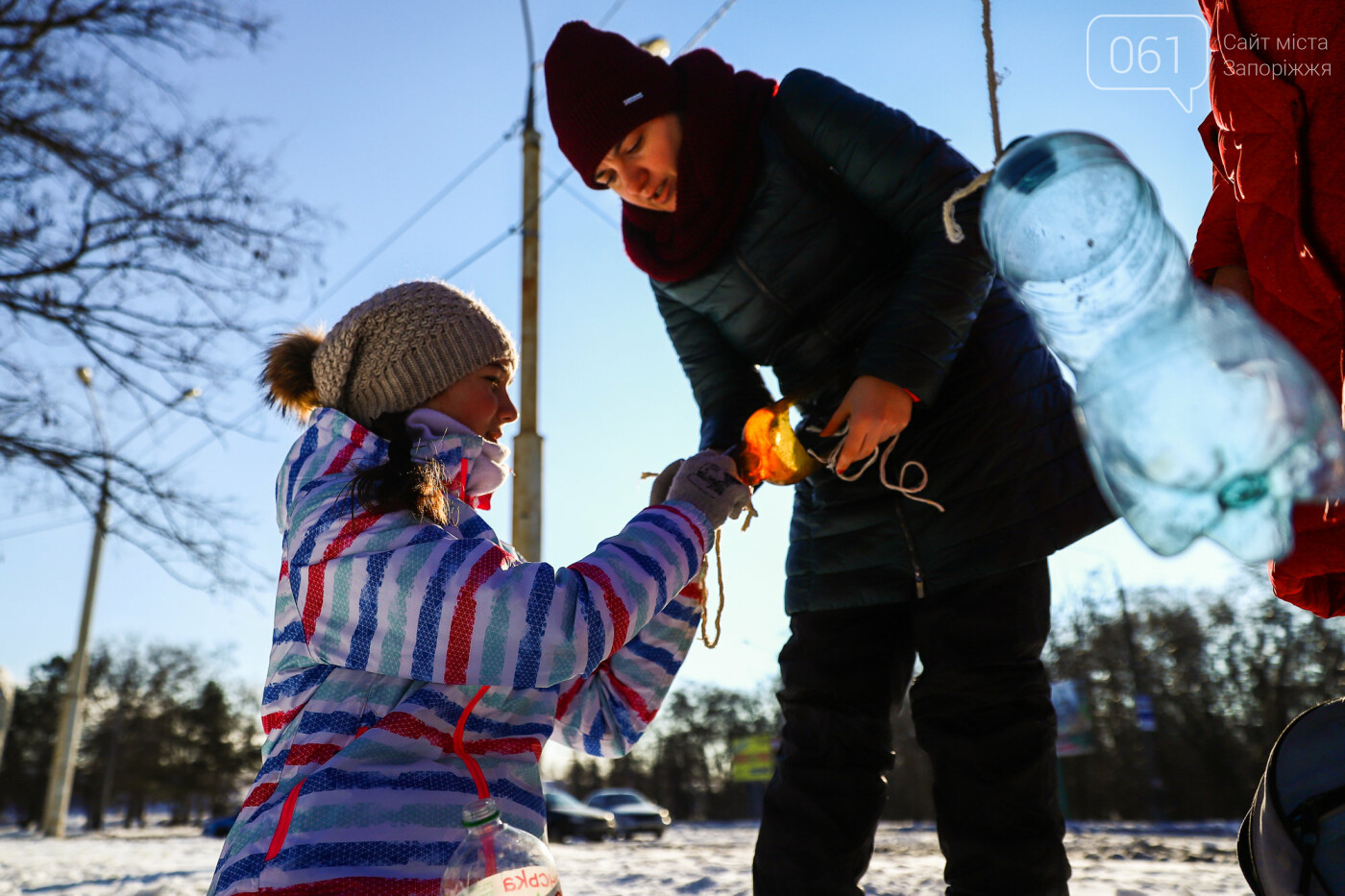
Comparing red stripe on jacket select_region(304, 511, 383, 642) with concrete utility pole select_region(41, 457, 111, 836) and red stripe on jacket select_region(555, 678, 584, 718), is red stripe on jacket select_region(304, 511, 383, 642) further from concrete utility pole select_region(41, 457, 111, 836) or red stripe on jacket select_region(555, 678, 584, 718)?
concrete utility pole select_region(41, 457, 111, 836)

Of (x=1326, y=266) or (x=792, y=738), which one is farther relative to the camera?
(x=792, y=738)

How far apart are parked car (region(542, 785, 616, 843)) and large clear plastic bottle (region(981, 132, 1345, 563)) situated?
1601 centimetres

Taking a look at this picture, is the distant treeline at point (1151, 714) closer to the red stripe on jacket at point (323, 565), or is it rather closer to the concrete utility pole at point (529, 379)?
the concrete utility pole at point (529, 379)

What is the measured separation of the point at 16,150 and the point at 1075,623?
25.2m

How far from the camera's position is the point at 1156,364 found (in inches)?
34.9

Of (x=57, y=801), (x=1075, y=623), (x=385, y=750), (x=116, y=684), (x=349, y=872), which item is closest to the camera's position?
A: (x=349, y=872)

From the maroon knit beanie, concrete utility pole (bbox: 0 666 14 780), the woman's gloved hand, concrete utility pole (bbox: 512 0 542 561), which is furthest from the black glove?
concrete utility pole (bbox: 0 666 14 780)

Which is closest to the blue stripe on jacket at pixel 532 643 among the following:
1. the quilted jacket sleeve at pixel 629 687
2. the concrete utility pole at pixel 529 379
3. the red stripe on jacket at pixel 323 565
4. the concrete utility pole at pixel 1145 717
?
the red stripe on jacket at pixel 323 565

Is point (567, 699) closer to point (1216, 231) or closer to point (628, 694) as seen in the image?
→ point (628, 694)

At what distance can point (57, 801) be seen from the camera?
14.7 meters

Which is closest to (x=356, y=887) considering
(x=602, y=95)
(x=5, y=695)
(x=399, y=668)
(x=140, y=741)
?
(x=399, y=668)

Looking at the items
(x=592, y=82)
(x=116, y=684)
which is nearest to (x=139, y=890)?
(x=592, y=82)

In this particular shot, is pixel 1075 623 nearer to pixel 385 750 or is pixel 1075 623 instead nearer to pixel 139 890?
pixel 139 890

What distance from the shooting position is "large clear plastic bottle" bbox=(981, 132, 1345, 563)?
81cm
